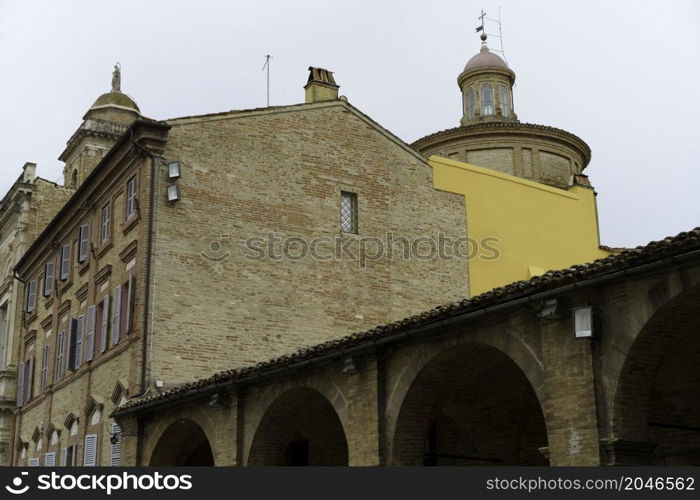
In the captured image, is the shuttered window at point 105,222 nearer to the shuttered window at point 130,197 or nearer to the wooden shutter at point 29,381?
the shuttered window at point 130,197

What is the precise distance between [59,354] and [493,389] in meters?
15.9

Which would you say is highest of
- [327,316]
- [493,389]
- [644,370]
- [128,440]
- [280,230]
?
[280,230]

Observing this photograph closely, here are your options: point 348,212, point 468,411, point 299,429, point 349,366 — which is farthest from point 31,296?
point 349,366

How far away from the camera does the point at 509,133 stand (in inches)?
1368

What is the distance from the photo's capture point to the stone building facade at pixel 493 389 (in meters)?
11.5

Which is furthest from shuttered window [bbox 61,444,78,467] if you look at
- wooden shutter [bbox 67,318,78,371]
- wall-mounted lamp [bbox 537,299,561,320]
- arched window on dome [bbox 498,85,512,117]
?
arched window on dome [bbox 498,85,512,117]

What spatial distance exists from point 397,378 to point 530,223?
13.9 meters

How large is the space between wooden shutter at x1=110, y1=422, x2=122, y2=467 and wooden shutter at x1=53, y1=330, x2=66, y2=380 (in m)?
5.88

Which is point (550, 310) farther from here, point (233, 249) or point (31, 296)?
point (31, 296)

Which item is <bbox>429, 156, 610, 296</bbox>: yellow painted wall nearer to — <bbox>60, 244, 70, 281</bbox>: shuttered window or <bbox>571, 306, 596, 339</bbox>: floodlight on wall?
<bbox>60, 244, 70, 281</bbox>: shuttered window

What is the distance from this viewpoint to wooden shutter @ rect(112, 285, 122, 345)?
2409cm

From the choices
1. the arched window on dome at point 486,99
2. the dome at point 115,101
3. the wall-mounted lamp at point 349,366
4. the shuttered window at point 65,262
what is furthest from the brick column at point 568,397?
the dome at point 115,101

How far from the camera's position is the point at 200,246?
915 inches

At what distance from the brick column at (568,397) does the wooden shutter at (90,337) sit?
1625 centimetres
